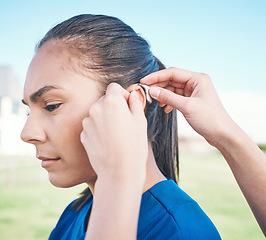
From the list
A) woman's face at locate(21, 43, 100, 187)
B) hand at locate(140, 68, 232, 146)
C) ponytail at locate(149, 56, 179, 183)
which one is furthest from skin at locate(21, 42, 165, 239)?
ponytail at locate(149, 56, 179, 183)

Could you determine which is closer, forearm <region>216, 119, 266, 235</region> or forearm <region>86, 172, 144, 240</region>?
forearm <region>86, 172, 144, 240</region>

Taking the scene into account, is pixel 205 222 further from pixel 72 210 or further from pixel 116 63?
pixel 72 210

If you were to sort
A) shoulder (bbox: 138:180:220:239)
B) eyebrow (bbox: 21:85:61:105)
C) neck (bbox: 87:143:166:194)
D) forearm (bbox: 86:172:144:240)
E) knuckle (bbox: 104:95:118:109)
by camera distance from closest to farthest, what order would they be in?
forearm (bbox: 86:172:144:240) → knuckle (bbox: 104:95:118:109) → shoulder (bbox: 138:180:220:239) → eyebrow (bbox: 21:85:61:105) → neck (bbox: 87:143:166:194)

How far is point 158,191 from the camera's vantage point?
132 cm

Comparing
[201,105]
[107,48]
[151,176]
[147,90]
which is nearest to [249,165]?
[201,105]

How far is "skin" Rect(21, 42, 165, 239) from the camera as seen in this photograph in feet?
Answer: 2.94

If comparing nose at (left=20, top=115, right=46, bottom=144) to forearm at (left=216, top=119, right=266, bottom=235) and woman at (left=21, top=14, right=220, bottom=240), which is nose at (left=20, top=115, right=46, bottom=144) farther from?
forearm at (left=216, top=119, right=266, bottom=235)

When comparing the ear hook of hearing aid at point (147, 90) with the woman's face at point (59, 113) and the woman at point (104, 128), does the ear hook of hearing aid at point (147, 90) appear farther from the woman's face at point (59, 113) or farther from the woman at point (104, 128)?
the woman's face at point (59, 113)

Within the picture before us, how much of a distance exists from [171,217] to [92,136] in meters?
0.49

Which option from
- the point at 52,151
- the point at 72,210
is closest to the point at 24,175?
the point at 72,210

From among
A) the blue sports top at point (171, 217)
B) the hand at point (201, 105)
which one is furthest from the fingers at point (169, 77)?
the blue sports top at point (171, 217)

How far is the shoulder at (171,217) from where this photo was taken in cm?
115

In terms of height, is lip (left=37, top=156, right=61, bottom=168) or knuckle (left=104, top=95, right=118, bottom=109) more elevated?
knuckle (left=104, top=95, right=118, bottom=109)

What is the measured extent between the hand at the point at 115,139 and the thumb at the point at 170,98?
0.34m
